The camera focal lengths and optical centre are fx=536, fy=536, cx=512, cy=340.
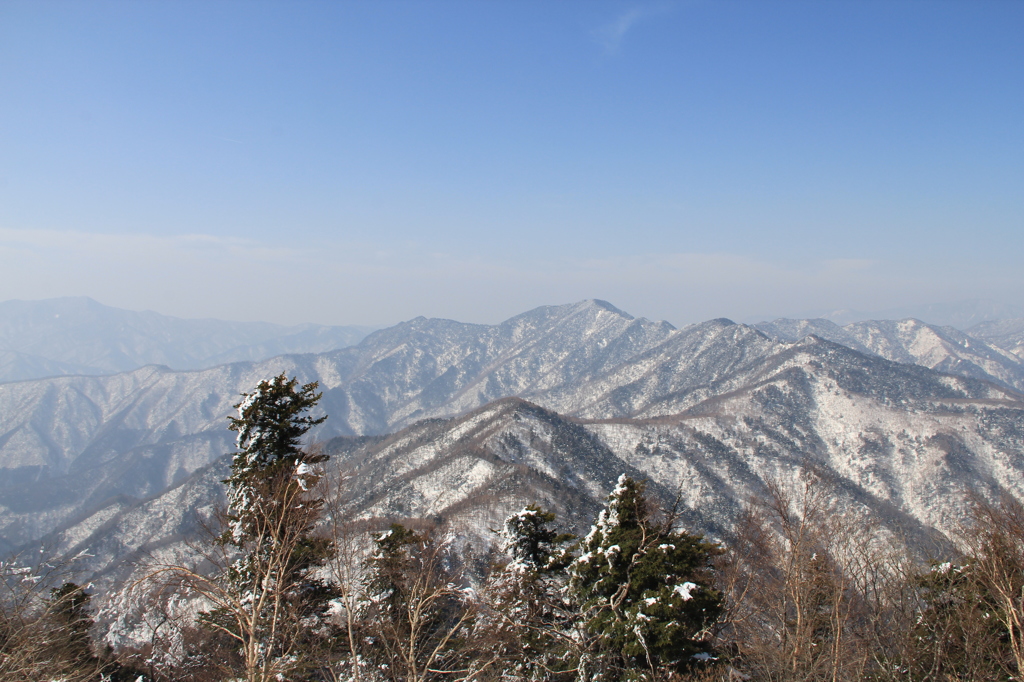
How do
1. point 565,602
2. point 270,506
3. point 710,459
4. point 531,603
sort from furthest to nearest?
point 710,459 < point 531,603 < point 565,602 < point 270,506

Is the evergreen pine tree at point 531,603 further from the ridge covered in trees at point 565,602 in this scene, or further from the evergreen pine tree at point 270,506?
the evergreen pine tree at point 270,506

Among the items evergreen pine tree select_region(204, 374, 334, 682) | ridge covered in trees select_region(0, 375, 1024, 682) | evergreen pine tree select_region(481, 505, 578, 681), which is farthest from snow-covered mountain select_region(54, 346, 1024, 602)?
evergreen pine tree select_region(204, 374, 334, 682)

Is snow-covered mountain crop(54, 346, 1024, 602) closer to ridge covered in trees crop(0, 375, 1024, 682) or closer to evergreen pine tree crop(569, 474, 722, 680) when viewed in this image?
ridge covered in trees crop(0, 375, 1024, 682)

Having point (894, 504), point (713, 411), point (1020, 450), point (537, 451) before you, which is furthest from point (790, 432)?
point (537, 451)

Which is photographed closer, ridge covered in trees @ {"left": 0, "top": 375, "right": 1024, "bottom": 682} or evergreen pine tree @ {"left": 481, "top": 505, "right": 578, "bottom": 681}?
ridge covered in trees @ {"left": 0, "top": 375, "right": 1024, "bottom": 682}

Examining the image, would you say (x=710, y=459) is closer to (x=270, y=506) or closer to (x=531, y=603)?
(x=531, y=603)

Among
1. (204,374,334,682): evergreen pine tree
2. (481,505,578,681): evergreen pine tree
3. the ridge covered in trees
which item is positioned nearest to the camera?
the ridge covered in trees

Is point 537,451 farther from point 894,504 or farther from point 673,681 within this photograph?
point 673,681

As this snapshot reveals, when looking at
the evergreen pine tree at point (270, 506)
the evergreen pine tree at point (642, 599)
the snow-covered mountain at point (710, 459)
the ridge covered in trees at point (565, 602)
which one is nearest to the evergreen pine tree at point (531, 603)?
the ridge covered in trees at point (565, 602)

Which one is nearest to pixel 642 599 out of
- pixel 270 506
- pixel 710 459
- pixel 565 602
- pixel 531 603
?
pixel 565 602
